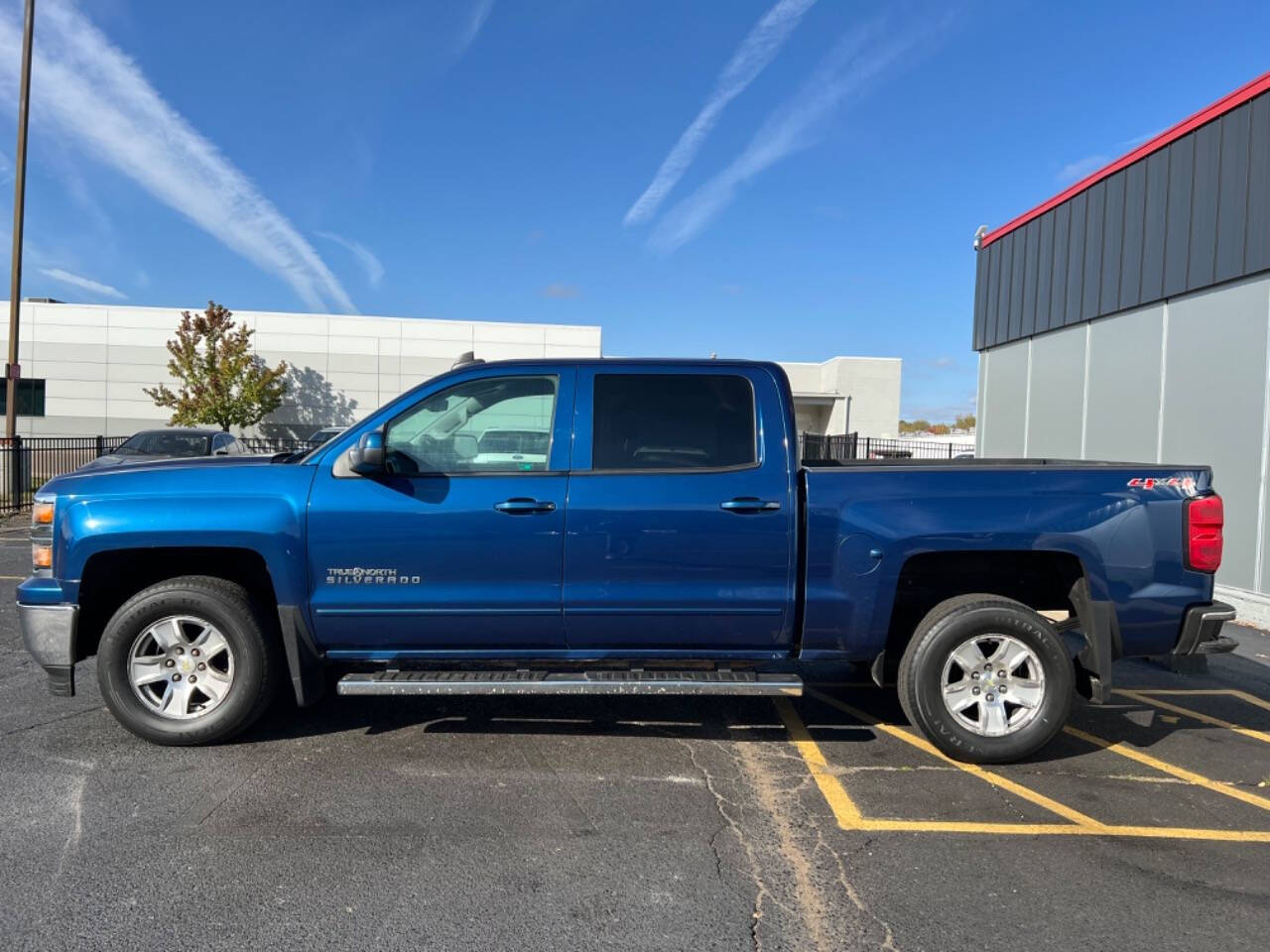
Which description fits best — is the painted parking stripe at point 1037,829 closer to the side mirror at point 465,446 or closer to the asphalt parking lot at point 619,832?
the asphalt parking lot at point 619,832

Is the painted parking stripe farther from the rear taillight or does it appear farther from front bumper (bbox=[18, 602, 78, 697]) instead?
front bumper (bbox=[18, 602, 78, 697])

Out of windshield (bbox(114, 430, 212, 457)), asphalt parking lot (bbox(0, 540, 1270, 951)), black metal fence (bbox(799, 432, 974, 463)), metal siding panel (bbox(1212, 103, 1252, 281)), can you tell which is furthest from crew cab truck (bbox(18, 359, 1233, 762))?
black metal fence (bbox(799, 432, 974, 463))

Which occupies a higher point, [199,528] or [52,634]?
[199,528]

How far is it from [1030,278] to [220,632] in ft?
44.0

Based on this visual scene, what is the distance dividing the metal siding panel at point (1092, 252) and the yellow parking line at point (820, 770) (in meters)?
9.19

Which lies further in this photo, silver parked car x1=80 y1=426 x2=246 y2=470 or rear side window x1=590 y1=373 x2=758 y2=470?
silver parked car x1=80 y1=426 x2=246 y2=470

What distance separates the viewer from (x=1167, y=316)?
32.6 feet

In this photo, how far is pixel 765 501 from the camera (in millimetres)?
4172

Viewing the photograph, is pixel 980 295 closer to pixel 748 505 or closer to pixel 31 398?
pixel 748 505

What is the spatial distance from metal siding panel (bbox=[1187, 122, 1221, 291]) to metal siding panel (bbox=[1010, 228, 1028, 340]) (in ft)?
A: 14.5

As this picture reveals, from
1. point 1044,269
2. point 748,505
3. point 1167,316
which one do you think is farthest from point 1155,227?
point 748,505

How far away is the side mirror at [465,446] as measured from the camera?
14.1 ft

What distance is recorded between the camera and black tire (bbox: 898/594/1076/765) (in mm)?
4172

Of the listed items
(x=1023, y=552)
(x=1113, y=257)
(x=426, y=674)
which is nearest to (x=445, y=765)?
(x=426, y=674)
